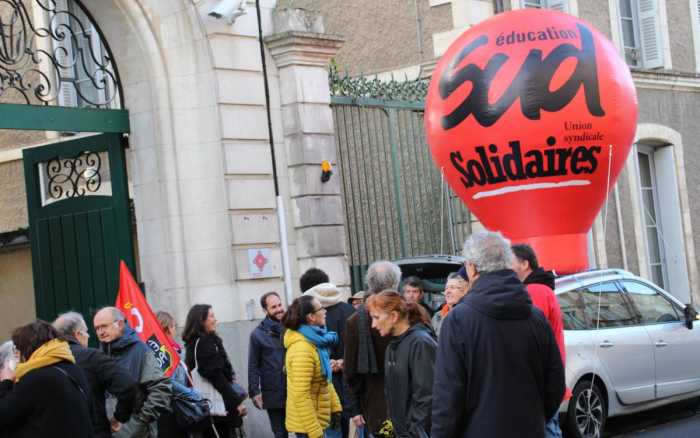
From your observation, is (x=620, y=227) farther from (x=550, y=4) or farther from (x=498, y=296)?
(x=498, y=296)

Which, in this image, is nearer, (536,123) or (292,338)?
(292,338)

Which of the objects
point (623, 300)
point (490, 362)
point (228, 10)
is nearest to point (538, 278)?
point (490, 362)

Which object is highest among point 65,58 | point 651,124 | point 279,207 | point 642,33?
point 642,33

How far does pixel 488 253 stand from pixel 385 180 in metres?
9.70

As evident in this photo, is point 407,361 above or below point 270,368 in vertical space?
above

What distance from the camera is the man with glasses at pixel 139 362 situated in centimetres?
802

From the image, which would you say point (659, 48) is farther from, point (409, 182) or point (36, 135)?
point (36, 135)

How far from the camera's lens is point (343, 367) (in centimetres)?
845

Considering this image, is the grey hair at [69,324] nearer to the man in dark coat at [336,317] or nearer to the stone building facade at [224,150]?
the man in dark coat at [336,317]

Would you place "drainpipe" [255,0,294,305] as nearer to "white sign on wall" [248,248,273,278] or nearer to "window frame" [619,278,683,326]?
"white sign on wall" [248,248,273,278]

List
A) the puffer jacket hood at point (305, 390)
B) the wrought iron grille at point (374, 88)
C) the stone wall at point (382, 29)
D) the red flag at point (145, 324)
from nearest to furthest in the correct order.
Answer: the puffer jacket hood at point (305, 390) → the red flag at point (145, 324) → the wrought iron grille at point (374, 88) → the stone wall at point (382, 29)

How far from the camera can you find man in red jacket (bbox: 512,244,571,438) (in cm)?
764

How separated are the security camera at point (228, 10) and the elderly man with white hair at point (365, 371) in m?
5.07

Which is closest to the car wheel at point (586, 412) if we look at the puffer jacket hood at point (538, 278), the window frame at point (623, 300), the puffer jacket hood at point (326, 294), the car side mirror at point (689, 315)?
the window frame at point (623, 300)
